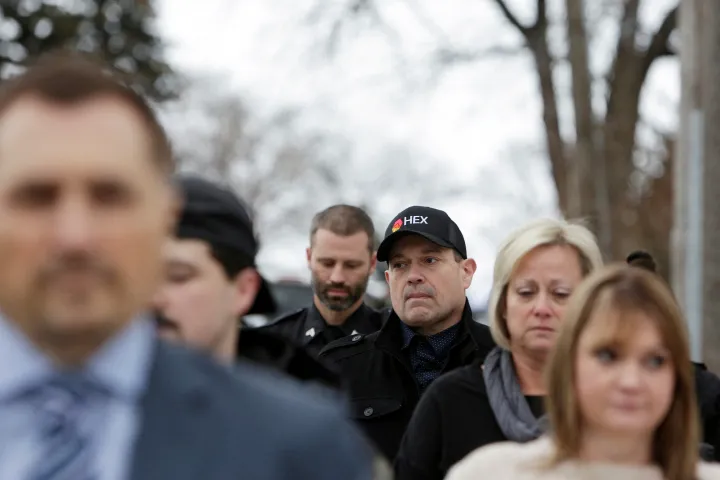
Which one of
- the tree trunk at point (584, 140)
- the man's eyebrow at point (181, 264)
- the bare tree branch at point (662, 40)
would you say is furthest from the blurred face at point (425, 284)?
the bare tree branch at point (662, 40)

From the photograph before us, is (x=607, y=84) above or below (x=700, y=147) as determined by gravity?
above

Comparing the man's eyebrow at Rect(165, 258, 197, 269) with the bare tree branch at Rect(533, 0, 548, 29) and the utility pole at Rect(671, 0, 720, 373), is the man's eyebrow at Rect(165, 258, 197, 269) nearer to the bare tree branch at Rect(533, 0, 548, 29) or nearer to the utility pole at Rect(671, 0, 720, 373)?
Answer: the utility pole at Rect(671, 0, 720, 373)

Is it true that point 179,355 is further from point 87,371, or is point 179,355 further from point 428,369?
point 428,369

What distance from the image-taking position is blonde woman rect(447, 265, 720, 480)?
3.09 meters

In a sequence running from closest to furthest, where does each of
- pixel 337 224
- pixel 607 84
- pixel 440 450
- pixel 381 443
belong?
1. pixel 440 450
2. pixel 381 443
3. pixel 337 224
4. pixel 607 84

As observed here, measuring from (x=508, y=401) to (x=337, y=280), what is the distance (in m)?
2.58

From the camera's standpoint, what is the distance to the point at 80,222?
1.85 metres

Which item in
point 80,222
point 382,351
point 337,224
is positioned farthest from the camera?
point 337,224

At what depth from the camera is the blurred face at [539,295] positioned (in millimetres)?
4266

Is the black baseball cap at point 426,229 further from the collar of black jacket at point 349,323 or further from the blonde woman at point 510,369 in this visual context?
the blonde woman at point 510,369

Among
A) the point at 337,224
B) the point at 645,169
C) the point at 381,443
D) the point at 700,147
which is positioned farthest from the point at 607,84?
the point at 645,169

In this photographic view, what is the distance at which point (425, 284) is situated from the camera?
18.6ft

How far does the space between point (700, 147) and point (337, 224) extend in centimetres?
532

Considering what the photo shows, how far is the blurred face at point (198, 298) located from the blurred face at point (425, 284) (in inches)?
77.7
